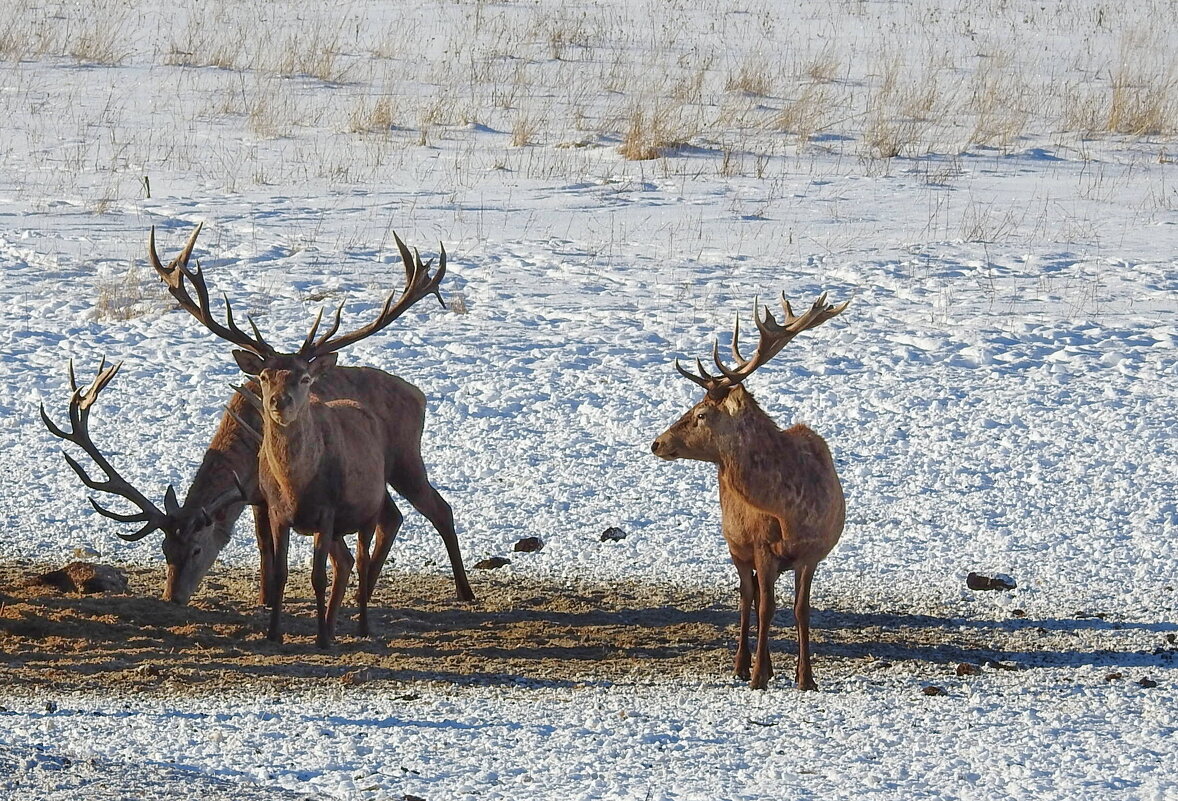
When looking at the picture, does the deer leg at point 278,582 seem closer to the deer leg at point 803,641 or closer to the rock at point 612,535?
the rock at point 612,535

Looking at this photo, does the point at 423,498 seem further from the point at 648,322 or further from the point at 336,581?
the point at 648,322

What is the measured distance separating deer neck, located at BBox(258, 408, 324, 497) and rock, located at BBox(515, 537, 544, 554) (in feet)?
5.69

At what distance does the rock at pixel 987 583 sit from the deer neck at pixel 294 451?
3.43m

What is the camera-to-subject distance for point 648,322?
13555 mm

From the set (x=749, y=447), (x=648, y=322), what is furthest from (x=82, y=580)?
(x=648, y=322)

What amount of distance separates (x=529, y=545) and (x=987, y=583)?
2536mm

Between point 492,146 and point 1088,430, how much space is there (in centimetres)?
886

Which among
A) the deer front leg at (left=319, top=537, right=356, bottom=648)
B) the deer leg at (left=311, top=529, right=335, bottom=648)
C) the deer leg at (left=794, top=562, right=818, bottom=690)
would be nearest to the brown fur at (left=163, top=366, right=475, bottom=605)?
the deer front leg at (left=319, top=537, right=356, bottom=648)

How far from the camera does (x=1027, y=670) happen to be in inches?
307

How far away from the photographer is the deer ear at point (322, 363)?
835 cm

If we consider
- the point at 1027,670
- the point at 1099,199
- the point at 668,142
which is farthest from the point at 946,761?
the point at 668,142

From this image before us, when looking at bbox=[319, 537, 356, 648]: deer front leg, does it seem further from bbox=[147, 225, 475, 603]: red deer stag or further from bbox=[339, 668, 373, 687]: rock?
bbox=[339, 668, 373, 687]: rock

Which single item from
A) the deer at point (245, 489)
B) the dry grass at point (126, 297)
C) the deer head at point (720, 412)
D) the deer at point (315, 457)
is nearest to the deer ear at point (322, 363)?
the deer at point (315, 457)

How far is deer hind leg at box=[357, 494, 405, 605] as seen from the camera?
8.96 m
